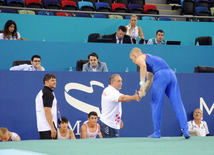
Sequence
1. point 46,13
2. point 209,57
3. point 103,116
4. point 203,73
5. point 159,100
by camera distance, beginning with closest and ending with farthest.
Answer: point 159,100
point 103,116
point 203,73
point 209,57
point 46,13

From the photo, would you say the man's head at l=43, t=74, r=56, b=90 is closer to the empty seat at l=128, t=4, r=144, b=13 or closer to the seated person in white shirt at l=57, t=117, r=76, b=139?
the seated person in white shirt at l=57, t=117, r=76, b=139

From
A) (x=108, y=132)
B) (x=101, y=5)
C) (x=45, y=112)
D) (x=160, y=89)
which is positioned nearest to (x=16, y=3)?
(x=101, y=5)

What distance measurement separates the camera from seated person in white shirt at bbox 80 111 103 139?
4948mm

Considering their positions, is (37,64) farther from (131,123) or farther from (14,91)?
(131,123)

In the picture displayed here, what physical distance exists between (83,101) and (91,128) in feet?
1.91

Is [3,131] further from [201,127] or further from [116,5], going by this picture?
[116,5]

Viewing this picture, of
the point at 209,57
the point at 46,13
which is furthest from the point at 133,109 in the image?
the point at 46,13

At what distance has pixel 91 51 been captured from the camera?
21.1ft

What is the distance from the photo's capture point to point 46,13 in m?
8.22

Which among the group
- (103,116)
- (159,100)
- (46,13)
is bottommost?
(103,116)

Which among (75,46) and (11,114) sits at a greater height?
(75,46)

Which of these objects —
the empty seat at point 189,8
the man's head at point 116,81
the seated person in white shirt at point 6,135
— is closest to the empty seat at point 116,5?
the empty seat at point 189,8

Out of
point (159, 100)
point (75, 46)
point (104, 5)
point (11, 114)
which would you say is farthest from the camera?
point (104, 5)

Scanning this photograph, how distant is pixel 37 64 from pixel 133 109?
1984mm
